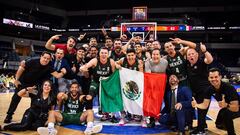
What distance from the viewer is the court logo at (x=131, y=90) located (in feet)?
18.5

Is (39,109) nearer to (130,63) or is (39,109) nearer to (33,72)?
(33,72)

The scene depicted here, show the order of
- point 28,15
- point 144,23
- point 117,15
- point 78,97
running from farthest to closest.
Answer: point 117,15 < point 28,15 < point 144,23 < point 78,97

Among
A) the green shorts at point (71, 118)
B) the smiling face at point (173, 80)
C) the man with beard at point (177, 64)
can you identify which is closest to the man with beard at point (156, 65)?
the man with beard at point (177, 64)

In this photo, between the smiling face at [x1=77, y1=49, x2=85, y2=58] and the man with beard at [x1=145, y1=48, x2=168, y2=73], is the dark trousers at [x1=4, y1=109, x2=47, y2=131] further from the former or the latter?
the man with beard at [x1=145, y1=48, x2=168, y2=73]

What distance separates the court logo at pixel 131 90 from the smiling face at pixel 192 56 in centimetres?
138

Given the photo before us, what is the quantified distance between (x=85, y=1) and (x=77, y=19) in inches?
107

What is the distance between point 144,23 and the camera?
649 inches

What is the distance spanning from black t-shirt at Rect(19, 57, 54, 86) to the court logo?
183 cm

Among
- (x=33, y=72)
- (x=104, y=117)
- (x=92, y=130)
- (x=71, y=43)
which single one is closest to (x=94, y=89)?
(x=104, y=117)

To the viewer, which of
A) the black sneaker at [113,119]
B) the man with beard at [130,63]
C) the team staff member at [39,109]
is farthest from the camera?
the black sneaker at [113,119]

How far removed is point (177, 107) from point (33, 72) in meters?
3.19

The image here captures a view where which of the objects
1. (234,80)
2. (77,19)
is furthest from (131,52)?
(77,19)

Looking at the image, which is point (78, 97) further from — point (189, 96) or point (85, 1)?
point (85, 1)

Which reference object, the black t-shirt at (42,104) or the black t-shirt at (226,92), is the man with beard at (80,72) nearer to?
Answer: the black t-shirt at (42,104)
